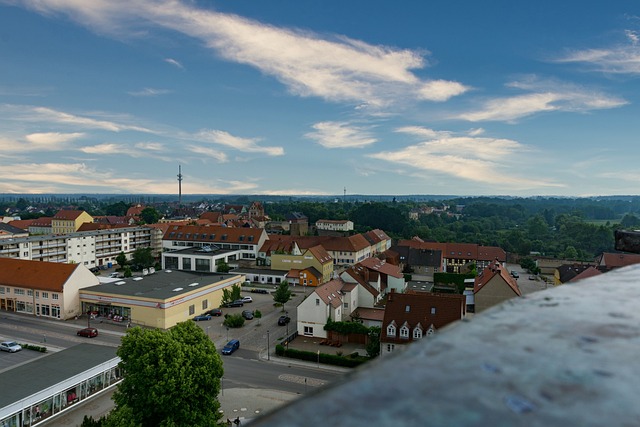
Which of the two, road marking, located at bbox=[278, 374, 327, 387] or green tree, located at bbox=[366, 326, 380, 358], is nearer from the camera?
road marking, located at bbox=[278, 374, 327, 387]

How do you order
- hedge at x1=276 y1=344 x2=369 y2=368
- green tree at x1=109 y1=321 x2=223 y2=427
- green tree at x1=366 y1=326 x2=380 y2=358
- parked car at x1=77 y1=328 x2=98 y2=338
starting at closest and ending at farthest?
1. green tree at x1=109 y1=321 x2=223 y2=427
2. hedge at x1=276 y1=344 x2=369 y2=368
3. green tree at x1=366 y1=326 x2=380 y2=358
4. parked car at x1=77 y1=328 x2=98 y2=338

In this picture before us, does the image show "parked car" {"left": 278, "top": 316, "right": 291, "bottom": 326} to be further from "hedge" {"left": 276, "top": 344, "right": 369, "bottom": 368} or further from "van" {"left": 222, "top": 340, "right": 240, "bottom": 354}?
"hedge" {"left": 276, "top": 344, "right": 369, "bottom": 368}

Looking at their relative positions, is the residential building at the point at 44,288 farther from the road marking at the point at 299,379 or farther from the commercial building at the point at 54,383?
the road marking at the point at 299,379

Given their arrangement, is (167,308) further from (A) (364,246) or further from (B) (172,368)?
(A) (364,246)

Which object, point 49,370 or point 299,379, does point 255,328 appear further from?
point 49,370

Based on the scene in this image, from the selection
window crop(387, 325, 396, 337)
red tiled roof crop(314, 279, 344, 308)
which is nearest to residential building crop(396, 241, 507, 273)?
red tiled roof crop(314, 279, 344, 308)

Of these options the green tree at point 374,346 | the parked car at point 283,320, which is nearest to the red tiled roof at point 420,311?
the green tree at point 374,346

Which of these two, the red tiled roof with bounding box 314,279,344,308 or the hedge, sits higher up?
the red tiled roof with bounding box 314,279,344,308
